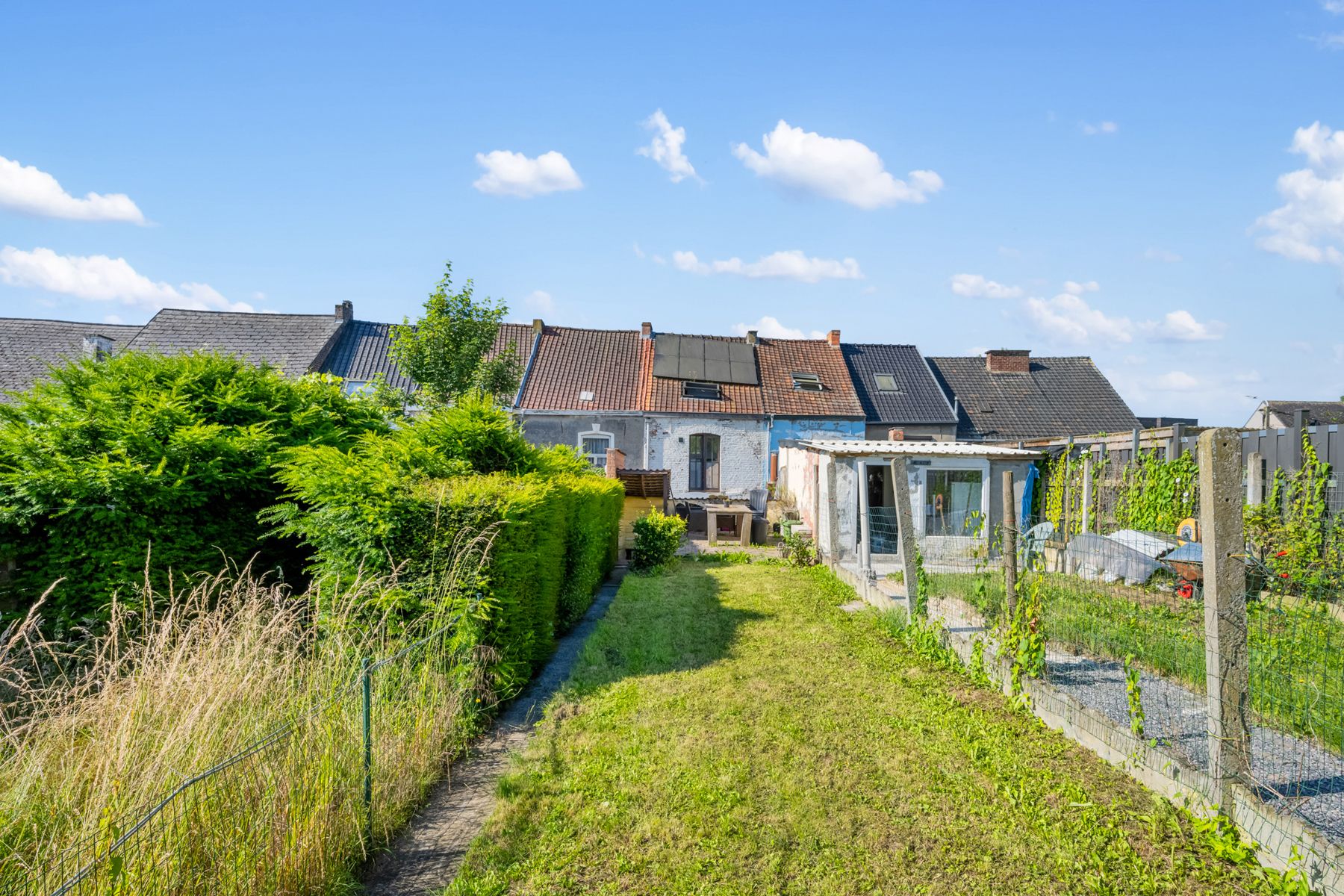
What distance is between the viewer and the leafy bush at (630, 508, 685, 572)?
456 inches

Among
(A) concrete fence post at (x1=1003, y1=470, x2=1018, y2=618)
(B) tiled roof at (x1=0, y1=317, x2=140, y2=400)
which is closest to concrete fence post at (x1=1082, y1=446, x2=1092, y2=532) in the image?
(A) concrete fence post at (x1=1003, y1=470, x2=1018, y2=618)

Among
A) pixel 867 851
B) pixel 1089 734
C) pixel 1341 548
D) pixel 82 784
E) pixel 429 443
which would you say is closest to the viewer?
pixel 82 784

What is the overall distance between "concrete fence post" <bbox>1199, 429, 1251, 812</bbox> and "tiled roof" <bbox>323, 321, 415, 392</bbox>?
21195 mm

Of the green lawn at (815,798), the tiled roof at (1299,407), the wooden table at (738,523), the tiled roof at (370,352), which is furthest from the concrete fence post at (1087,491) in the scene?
the tiled roof at (370,352)

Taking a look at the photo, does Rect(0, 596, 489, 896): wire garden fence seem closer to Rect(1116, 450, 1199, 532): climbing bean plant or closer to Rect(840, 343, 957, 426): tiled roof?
Rect(1116, 450, 1199, 532): climbing bean plant

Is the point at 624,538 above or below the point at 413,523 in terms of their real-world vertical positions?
below

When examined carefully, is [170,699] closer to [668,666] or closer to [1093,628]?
[668,666]

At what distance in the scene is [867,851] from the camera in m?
3.39

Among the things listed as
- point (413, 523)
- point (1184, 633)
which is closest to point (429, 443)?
point (413, 523)

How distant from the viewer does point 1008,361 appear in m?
26.0

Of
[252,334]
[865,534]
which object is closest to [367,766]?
[865,534]

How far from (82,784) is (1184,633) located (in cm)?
646

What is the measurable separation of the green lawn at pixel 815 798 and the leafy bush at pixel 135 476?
2.86 metres

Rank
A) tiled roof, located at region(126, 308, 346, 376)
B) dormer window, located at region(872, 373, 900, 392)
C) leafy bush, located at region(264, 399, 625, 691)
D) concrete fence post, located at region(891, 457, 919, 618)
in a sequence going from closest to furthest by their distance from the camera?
1. leafy bush, located at region(264, 399, 625, 691)
2. concrete fence post, located at region(891, 457, 919, 618)
3. tiled roof, located at region(126, 308, 346, 376)
4. dormer window, located at region(872, 373, 900, 392)
